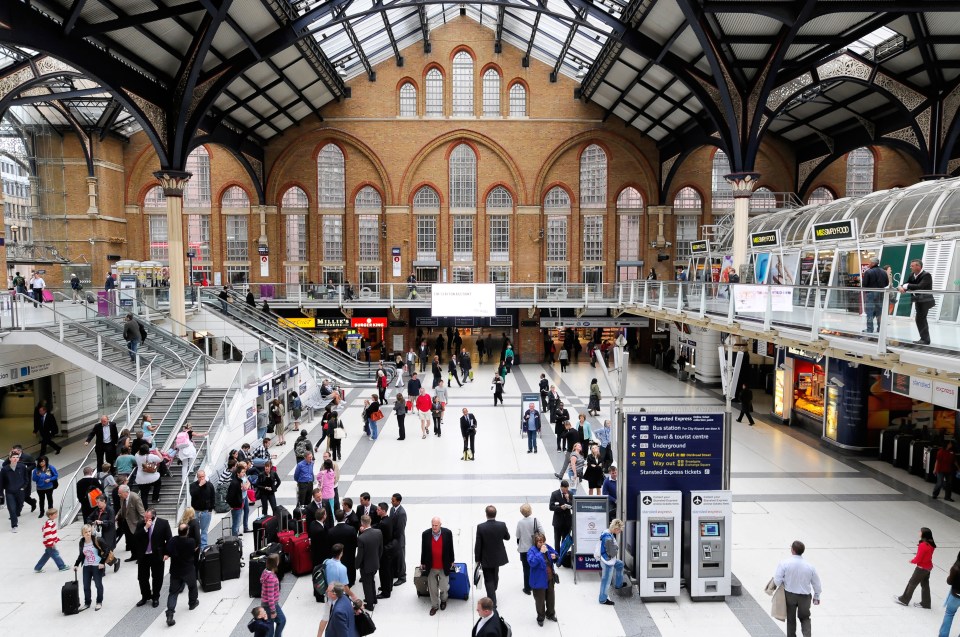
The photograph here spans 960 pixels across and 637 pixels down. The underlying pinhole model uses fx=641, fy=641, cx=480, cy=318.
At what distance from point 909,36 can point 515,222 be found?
703 inches

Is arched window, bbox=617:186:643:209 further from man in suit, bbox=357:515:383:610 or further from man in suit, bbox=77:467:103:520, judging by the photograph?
man in suit, bbox=357:515:383:610

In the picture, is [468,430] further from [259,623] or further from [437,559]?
[259,623]

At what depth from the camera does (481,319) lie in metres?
31.0

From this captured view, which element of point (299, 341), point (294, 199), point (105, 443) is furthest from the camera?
point (294, 199)

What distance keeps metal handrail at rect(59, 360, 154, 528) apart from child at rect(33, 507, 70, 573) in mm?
1502

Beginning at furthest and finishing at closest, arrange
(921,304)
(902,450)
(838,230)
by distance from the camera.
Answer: (902,450)
(838,230)
(921,304)

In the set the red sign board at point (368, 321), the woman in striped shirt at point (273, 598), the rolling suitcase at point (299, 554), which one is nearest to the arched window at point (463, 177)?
the red sign board at point (368, 321)

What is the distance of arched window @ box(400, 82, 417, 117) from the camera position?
1280 inches

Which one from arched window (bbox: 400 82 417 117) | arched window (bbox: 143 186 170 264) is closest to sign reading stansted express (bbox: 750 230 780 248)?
arched window (bbox: 400 82 417 117)

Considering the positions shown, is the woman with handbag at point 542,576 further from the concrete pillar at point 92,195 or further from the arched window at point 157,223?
the arched window at point 157,223

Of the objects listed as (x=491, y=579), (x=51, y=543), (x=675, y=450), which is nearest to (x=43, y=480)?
(x=51, y=543)

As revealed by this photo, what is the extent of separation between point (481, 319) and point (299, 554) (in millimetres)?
22279

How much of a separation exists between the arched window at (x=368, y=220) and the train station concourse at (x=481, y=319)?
0.16 m

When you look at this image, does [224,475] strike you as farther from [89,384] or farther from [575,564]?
[89,384]
